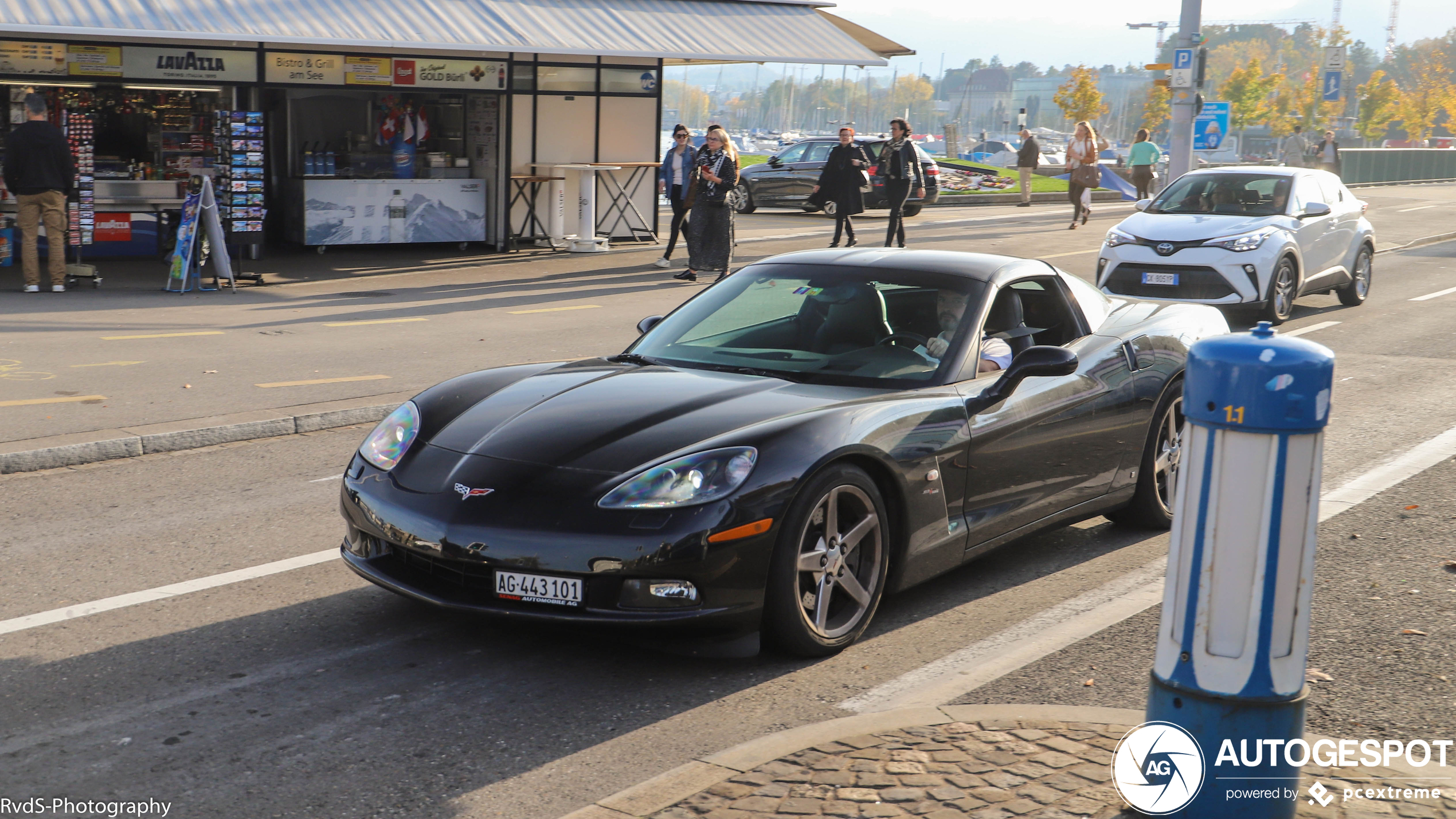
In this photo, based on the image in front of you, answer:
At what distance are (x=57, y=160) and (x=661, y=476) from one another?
39.5ft

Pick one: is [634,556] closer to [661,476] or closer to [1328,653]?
[661,476]

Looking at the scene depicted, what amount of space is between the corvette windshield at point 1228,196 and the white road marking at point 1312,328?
4.13 ft

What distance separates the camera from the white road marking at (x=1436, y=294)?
56.6 feet

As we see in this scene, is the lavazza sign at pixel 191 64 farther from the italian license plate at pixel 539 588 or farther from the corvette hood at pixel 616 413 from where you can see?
the italian license plate at pixel 539 588

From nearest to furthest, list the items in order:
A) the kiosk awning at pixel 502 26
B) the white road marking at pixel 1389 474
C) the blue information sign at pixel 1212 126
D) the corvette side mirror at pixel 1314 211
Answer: the white road marking at pixel 1389 474, the corvette side mirror at pixel 1314 211, the kiosk awning at pixel 502 26, the blue information sign at pixel 1212 126

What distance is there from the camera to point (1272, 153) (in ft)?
415

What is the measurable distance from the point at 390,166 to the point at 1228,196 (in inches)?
445

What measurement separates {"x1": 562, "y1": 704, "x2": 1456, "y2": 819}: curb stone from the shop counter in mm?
16213

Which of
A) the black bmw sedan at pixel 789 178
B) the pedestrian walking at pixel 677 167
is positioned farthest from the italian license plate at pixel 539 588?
the black bmw sedan at pixel 789 178

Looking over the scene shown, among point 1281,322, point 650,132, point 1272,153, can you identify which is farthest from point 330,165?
point 1272,153

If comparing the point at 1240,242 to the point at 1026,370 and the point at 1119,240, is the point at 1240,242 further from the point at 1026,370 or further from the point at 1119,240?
the point at 1026,370

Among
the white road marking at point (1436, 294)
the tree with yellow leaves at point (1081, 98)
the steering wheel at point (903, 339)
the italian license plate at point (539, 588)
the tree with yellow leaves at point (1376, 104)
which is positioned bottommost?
the italian license plate at point (539, 588)

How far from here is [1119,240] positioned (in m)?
14.6

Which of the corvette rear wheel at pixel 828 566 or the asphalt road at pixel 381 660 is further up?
the corvette rear wheel at pixel 828 566
